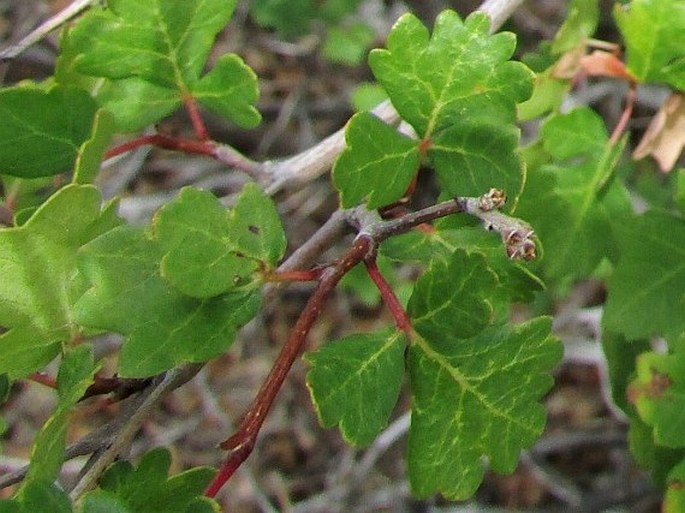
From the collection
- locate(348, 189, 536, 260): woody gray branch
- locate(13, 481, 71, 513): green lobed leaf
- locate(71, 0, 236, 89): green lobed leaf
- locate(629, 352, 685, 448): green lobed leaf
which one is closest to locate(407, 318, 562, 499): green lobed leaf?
locate(348, 189, 536, 260): woody gray branch

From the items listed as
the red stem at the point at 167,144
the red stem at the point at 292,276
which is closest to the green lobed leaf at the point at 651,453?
the red stem at the point at 292,276

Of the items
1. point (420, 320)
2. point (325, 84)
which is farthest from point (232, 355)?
point (420, 320)

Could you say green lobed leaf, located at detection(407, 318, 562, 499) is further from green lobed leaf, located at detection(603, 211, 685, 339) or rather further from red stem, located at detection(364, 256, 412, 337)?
green lobed leaf, located at detection(603, 211, 685, 339)

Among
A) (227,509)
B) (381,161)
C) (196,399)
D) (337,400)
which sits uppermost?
(381,161)

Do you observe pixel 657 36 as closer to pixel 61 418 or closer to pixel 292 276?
pixel 292 276

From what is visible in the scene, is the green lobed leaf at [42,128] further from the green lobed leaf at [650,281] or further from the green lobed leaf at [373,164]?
the green lobed leaf at [650,281]

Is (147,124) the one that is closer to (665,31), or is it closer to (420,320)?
(420,320)
